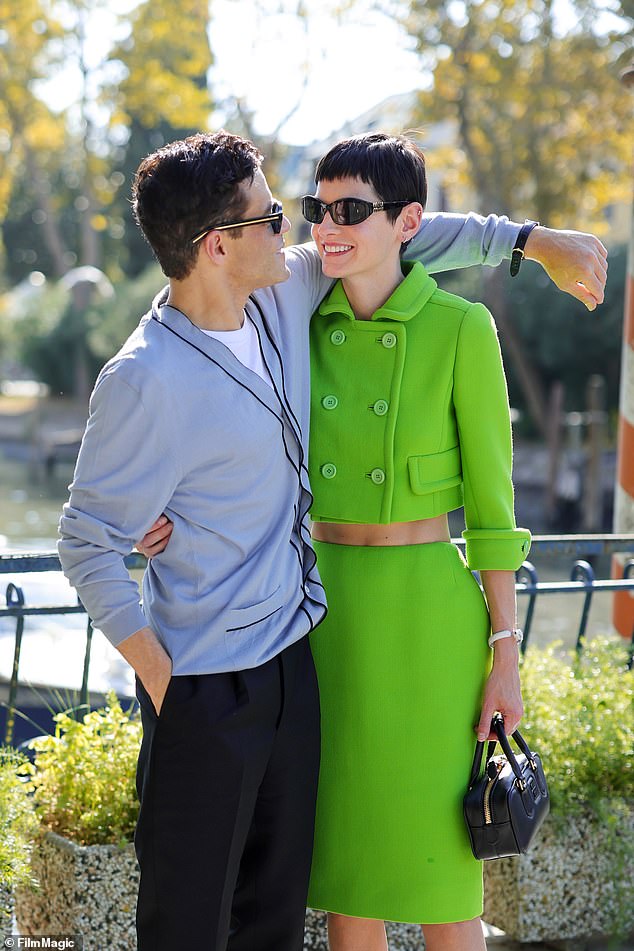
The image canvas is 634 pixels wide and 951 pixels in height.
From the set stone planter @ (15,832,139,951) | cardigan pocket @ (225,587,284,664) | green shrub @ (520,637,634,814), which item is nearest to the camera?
cardigan pocket @ (225,587,284,664)

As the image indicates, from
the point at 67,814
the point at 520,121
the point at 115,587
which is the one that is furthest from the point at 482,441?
the point at 520,121

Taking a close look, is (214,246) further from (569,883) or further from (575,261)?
(569,883)

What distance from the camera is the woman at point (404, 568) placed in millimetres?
2324

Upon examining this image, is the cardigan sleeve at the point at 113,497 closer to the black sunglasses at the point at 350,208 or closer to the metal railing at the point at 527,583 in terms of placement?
the black sunglasses at the point at 350,208

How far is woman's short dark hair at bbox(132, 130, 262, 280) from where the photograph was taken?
2.07m

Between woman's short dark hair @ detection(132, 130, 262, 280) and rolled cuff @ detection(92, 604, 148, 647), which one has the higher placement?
woman's short dark hair @ detection(132, 130, 262, 280)

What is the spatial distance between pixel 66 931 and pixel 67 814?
0.27m

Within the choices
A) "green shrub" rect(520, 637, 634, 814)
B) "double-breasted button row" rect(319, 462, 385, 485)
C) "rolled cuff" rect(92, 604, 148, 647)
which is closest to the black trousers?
"rolled cuff" rect(92, 604, 148, 647)

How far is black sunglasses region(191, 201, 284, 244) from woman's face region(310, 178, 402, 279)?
16cm

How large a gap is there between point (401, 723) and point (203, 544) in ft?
1.89

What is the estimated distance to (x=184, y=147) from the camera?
208 cm

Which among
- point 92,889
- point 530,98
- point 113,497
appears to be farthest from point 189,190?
point 530,98

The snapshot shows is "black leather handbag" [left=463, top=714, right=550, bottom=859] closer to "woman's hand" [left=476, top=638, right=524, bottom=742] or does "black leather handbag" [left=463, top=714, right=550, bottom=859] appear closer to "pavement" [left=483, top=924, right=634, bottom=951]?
"woman's hand" [left=476, top=638, right=524, bottom=742]

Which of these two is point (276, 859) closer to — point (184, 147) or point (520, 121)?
point (184, 147)
